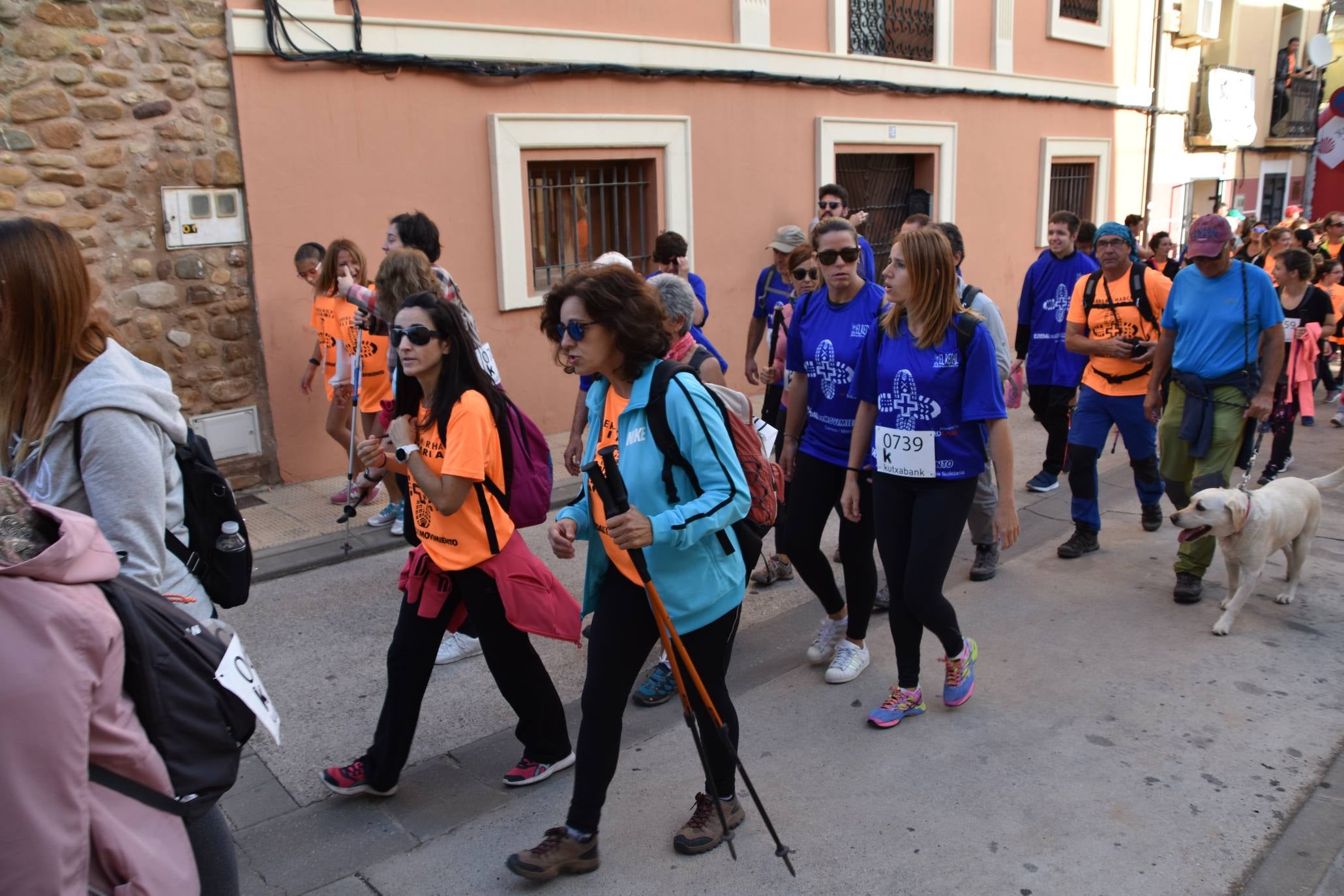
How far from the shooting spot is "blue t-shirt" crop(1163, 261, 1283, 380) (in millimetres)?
5035

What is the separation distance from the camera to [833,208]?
851 centimetres

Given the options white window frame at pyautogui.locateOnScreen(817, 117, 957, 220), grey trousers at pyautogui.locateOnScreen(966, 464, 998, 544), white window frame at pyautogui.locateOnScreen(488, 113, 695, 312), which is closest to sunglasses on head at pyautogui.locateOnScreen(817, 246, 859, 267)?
grey trousers at pyautogui.locateOnScreen(966, 464, 998, 544)

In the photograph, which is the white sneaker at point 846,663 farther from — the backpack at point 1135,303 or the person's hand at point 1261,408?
the backpack at point 1135,303

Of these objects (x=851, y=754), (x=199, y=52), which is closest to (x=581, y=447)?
(x=851, y=754)

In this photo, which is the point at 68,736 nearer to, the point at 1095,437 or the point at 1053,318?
the point at 1095,437

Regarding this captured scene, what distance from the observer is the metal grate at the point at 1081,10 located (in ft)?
46.3

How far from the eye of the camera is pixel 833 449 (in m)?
4.43

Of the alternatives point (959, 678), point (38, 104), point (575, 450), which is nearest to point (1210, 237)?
point (959, 678)

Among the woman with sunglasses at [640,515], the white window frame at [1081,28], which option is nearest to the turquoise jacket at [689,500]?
the woman with sunglasses at [640,515]

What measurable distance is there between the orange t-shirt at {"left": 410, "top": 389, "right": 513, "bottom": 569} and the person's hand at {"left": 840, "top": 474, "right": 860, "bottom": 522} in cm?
138

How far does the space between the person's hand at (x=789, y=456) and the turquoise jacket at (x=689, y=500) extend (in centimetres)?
166

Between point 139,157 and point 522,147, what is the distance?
2819mm

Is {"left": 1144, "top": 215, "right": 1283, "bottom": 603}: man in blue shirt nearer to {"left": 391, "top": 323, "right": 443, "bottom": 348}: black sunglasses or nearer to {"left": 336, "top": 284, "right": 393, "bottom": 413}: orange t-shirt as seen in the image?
{"left": 391, "top": 323, "right": 443, "bottom": 348}: black sunglasses

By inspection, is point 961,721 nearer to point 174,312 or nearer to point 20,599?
point 20,599
